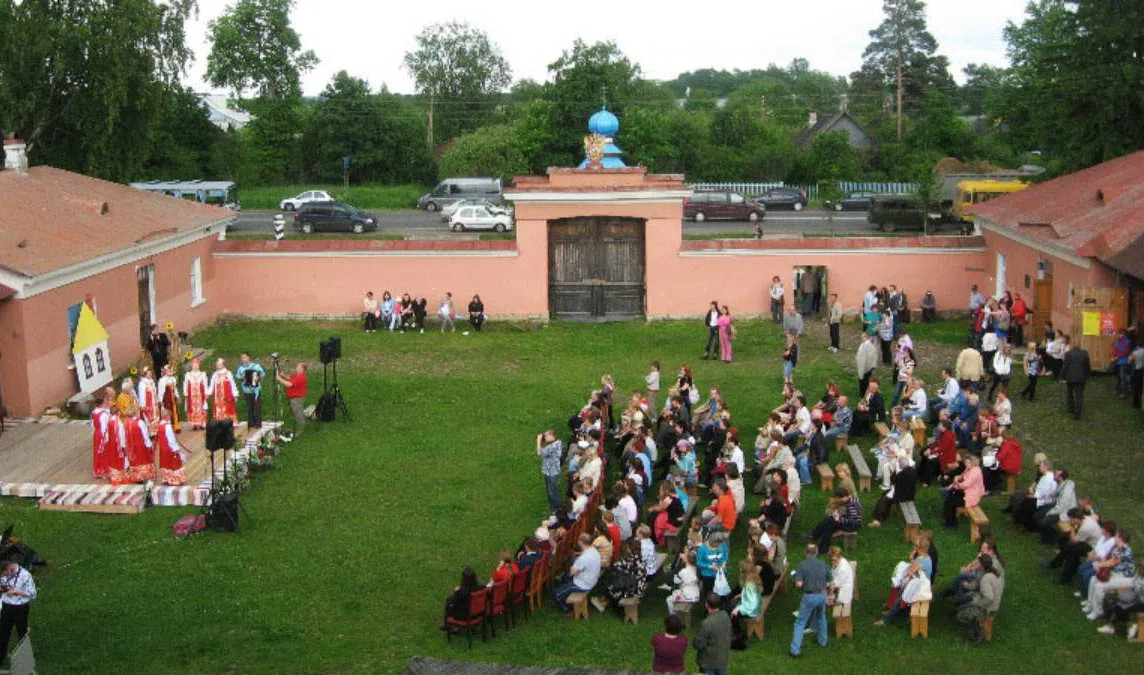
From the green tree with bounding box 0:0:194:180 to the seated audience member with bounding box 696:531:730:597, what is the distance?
90.8 feet

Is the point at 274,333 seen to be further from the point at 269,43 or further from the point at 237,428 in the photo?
the point at 269,43

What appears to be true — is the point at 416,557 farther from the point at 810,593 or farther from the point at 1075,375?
the point at 1075,375

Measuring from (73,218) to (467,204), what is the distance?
2506 centimetres

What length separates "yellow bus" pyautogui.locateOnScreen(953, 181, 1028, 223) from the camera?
4731 cm

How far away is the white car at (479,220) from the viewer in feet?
163

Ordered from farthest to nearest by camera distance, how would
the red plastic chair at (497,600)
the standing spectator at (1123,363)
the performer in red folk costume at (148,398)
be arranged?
1. the standing spectator at (1123,363)
2. the performer in red folk costume at (148,398)
3. the red plastic chair at (497,600)

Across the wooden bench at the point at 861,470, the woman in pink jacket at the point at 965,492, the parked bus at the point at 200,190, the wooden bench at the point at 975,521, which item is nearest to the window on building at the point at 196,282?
the wooden bench at the point at 861,470

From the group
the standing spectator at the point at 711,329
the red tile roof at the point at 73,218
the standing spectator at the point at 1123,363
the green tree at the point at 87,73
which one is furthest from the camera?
the green tree at the point at 87,73

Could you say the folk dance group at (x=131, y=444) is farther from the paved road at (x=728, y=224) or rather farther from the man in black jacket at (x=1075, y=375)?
the paved road at (x=728, y=224)

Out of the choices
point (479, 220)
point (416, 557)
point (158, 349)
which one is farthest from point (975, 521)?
point (479, 220)

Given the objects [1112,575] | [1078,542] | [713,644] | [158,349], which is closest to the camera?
[713,644]

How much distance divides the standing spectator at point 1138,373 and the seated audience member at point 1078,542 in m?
7.87

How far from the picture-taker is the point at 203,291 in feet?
105

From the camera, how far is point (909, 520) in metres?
17.4
